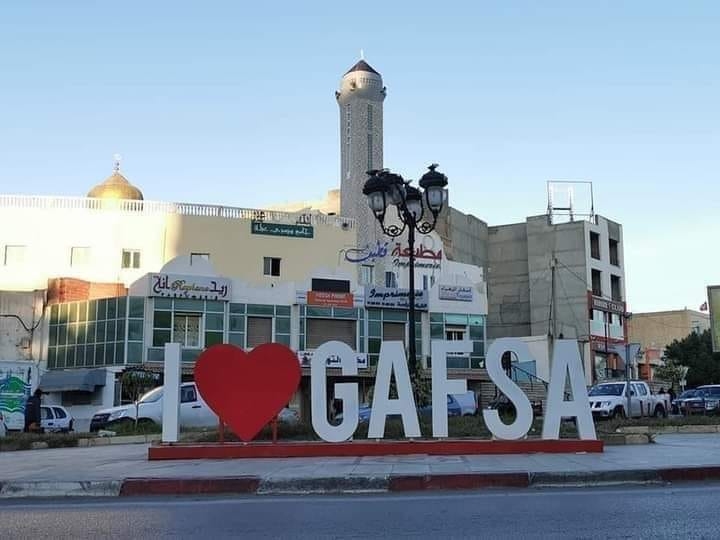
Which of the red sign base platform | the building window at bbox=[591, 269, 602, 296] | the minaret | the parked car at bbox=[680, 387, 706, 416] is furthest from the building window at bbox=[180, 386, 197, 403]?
the building window at bbox=[591, 269, 602, 296]

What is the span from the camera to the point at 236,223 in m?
47.3

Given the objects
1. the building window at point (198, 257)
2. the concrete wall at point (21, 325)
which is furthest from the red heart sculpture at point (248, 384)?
the building window at point (198, 257)

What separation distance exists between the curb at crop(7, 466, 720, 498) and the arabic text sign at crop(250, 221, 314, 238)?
124ft

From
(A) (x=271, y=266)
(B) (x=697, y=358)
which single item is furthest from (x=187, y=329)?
(B) (x=697, y=358)

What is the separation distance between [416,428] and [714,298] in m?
20.6

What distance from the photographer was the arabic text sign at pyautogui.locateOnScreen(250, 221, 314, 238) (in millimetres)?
47750

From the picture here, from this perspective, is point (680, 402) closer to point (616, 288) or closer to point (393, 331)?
point (393, 331)

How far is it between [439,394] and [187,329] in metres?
29.2

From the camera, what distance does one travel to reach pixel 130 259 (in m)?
44.6

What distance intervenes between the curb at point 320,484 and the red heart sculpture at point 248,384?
308 centimetres

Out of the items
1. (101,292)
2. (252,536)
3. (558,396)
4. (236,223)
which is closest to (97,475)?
(252,536)

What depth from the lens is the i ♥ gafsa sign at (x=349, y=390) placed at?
1326cm

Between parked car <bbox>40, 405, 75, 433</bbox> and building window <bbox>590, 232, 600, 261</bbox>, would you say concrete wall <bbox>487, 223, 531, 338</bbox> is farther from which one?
parked car <bbox>40, 405, 75, 433</bbox>

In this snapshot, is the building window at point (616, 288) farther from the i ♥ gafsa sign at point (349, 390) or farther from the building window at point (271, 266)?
the i ♥ gafsa sign at point (349, 390)
